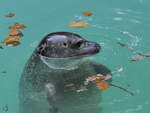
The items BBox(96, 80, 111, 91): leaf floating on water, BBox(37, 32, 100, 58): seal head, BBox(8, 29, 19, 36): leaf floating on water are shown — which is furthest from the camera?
BBox(8, 29, 19, 36): leaf floating on water

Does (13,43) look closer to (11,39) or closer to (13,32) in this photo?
(11,39)

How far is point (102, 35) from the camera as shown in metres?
7.38

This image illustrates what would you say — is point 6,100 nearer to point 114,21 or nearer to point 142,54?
point 142,54

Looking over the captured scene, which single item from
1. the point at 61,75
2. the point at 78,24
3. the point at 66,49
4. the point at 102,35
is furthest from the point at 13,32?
the point at 66,49

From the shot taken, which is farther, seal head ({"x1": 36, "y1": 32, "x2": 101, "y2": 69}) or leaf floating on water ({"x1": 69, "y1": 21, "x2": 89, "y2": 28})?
leaf floating on water ({"x1": 69, "y1": 21, "x2": 89, "y2": 28})

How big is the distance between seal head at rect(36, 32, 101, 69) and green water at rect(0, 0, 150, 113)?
954mm

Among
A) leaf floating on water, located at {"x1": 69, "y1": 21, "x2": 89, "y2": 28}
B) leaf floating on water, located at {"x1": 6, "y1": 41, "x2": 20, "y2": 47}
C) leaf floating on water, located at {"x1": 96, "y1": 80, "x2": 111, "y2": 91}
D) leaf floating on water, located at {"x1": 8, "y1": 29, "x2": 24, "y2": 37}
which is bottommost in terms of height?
leaf floating on water, located at {"x1": 96, "y1": 80, "x2": 111, "y2": 91}

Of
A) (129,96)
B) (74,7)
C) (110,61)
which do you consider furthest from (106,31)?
(129,96)

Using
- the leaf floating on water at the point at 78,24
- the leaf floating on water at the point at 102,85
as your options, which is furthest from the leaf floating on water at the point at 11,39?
the leaf floating on water at the point at 102,85

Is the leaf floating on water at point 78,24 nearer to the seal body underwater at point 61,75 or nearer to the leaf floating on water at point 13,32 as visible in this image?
the leaf floating on water at point 13,32

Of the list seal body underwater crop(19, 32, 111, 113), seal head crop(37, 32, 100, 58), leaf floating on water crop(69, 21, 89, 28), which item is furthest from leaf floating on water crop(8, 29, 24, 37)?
seal head crop(37, 32, 100, 58)

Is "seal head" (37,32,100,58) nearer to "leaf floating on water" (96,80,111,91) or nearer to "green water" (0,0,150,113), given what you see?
"leaf floating on water" (96,80,111,91)

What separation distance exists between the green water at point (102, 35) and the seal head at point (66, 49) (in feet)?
3.13

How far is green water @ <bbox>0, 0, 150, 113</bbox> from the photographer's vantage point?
568 cm
